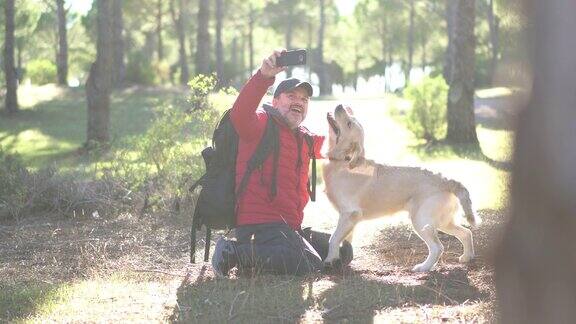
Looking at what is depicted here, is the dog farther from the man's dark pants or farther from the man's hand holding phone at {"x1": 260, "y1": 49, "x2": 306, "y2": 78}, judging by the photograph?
the man's hand holding phone at {"x1": 260, "y1": 49, "x2": 306, "y2": 78}

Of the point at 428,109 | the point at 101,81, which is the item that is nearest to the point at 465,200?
the point at 101,81

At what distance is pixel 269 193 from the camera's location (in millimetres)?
5652

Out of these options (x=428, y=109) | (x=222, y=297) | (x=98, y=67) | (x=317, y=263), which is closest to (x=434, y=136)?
(x=428, y=109)

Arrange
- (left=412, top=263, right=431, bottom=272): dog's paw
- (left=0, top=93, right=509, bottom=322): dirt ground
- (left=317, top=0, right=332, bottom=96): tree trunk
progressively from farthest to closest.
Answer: (left=317, top=0, right=332, bottom=96): tree trunk, (left=412, top=263, right=431, bottom=272): dog's paw, (left=0, top=93, right=509, bottom=322): dirt ground

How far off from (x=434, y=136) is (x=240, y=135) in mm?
13508

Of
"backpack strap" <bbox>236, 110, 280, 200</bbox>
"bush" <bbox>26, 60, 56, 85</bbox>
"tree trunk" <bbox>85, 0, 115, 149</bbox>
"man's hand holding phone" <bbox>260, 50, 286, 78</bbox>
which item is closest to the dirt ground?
"backpack strap" <bbox>236, 110, 280, 200</bbox>

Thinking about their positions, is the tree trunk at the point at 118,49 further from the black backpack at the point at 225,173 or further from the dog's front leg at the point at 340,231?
the dog's front leg at the point at 340,231

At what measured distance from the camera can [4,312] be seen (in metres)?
4.61

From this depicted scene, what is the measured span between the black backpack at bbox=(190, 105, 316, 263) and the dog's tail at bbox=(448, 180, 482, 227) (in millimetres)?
1391

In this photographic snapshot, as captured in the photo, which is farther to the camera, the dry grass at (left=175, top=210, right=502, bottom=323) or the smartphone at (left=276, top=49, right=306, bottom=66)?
the smartphone at (left=276, top=49, right=306, bottom=66)

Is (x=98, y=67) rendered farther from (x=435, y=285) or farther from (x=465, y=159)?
(x=435, y=285)

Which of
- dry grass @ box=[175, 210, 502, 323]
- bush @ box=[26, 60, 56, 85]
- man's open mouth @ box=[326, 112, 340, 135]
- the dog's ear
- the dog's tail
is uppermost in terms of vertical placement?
bush @ box=[26, 60, 56, 85]

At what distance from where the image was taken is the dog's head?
18.7 feet

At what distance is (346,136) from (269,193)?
29.5 inches
